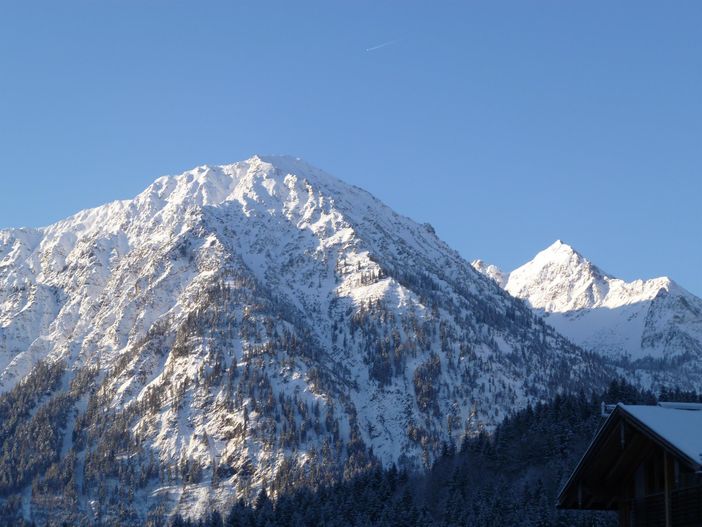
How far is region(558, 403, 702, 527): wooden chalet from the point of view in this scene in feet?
75.4

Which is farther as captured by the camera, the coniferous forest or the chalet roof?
the coniferous forest

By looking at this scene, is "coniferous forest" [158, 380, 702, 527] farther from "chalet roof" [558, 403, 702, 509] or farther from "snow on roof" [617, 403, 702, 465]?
"snow on roof" [617, 403, 702, 465]

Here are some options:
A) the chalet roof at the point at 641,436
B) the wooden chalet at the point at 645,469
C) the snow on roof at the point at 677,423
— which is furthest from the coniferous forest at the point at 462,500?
the snow on roof at the point at 677,423

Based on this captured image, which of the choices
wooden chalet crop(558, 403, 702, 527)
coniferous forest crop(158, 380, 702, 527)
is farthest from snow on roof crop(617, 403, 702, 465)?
coniferous forest crop(158, 380, 702, 527)

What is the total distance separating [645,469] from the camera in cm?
2542

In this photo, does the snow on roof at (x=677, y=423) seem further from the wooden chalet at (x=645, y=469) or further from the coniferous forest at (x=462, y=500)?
the coniferous forest at (x=462, y=500)

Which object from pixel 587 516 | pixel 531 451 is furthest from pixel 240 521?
pixel 587 516

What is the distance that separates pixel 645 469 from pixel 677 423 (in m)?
2.37

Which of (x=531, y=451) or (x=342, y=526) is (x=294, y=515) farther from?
(x=531, y=451)

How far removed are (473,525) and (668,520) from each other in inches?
4952

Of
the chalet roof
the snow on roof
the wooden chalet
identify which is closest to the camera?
the snow on roof

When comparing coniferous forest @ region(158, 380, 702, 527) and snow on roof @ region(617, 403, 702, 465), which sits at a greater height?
coniferous forest @ region(158, 380, 702, 527)

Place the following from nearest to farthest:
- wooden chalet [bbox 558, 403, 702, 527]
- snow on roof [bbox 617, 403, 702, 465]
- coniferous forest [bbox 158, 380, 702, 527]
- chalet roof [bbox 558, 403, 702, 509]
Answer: snow on roof [bbox 617, 403, 702, 465] → chalet roof [bbox 558, 403, 702, 509] → wooden chalet [bbox 558, 403, 702, 527] → coniferous forest [bbox 158, 380, 702, 527]

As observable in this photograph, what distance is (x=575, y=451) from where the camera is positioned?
18562 cm
